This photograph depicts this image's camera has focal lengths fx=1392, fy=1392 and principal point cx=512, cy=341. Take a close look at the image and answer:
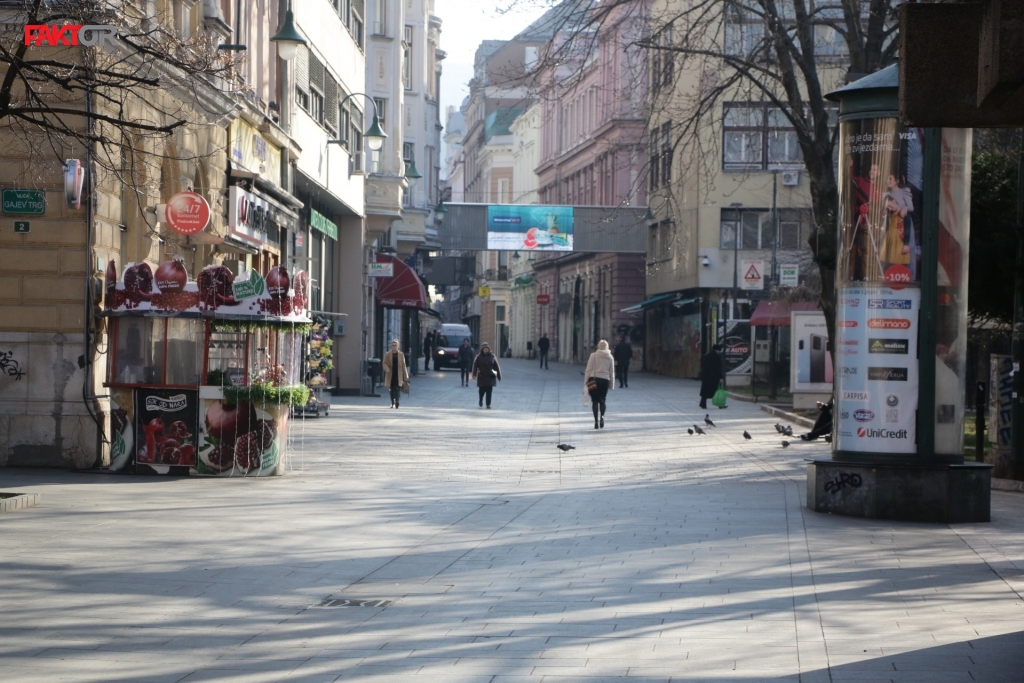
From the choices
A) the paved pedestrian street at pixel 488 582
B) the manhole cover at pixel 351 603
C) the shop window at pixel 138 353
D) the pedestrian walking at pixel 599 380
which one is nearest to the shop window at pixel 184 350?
the shop window at pixel 138 353

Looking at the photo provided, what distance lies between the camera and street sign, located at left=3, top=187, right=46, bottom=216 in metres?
16.5

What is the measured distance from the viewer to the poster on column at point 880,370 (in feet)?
43.8

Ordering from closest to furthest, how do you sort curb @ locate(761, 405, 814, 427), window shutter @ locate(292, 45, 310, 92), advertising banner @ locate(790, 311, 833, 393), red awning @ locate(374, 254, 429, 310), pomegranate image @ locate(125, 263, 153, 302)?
pomegranate image @ locate(125, 263, 153, 302)
curb @ locate(761, 405, 814, 427)
window shutter @ locate(292, 45, 310, 92)
advertising banner @ locate(790, 311, 833, 393)
red awning @ locate(374, 254, 429, 310)

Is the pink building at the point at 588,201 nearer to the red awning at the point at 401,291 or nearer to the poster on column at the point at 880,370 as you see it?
the red awning at the point at 401,291

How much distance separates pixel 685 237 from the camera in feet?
191

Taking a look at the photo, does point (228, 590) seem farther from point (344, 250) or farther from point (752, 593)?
point (344, 250)

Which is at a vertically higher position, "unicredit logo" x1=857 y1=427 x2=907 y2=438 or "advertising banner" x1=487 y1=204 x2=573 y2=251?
"advertising banner" x1=487 y1=204 x2=573 y2=251

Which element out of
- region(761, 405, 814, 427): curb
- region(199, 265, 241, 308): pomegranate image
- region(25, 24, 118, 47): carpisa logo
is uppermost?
region(25, 24, 118, 47): carpisa logo

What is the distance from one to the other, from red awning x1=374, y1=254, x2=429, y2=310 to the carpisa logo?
3117cm

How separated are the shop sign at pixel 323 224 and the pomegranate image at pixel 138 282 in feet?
55.0

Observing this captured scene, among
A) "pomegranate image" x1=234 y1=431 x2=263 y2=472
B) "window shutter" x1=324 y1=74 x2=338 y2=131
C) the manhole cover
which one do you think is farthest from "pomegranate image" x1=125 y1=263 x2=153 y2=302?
"window shutter" x1=324 y1=74 x2=338 y2=131

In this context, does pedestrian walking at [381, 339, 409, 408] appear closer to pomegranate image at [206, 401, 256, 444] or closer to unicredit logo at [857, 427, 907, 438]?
pomegranate image at [206, 401, 256, 444]

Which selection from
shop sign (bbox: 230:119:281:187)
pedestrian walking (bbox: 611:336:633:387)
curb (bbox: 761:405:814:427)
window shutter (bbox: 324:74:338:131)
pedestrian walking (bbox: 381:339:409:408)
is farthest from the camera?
pedestrian walking (bbox: 611:336:633:387)

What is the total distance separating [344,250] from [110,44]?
78.5 ft
